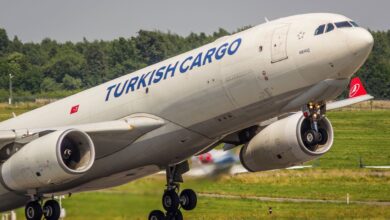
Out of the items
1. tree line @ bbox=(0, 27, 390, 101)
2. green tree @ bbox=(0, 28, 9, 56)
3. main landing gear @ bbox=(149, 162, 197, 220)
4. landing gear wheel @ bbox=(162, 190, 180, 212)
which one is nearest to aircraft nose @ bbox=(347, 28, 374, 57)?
main landing gear @ bbox=(149, 162, 197, 220)

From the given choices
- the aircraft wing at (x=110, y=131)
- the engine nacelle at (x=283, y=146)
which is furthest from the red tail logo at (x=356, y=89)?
the aircraft wing at (x=110, y=131)

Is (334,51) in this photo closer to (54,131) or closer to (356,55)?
(356,55)

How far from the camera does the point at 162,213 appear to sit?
45.1 metres

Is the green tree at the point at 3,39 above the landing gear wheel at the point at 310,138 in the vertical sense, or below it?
above

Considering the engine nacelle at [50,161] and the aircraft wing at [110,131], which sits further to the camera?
the aircraft wing at [110,131]

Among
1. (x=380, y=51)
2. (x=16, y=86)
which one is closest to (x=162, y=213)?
(x=16, y=86)

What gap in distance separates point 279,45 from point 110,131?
729 cm

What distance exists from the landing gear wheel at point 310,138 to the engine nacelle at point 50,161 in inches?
304

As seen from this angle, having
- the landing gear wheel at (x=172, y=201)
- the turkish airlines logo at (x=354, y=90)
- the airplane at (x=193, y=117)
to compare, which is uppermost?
the turkish airlines logo at (x=354, y=90)

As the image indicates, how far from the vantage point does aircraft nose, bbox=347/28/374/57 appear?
121 feet

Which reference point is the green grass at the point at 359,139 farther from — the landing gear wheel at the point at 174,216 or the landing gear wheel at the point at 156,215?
the landing gear wheel at the point at 174,216

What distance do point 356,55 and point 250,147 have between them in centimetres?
793

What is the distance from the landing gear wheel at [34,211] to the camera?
138ft

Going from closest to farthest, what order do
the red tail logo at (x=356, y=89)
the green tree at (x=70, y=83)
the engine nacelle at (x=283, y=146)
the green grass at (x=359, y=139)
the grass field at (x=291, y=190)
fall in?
the engine nacelle at (x=283, y=146) → the grass field at (x=291, y=190) → the red tail logo at (x=356, y=89) → the green grass at (x=359, y=139) → the green tree at (x=70, y=83)
